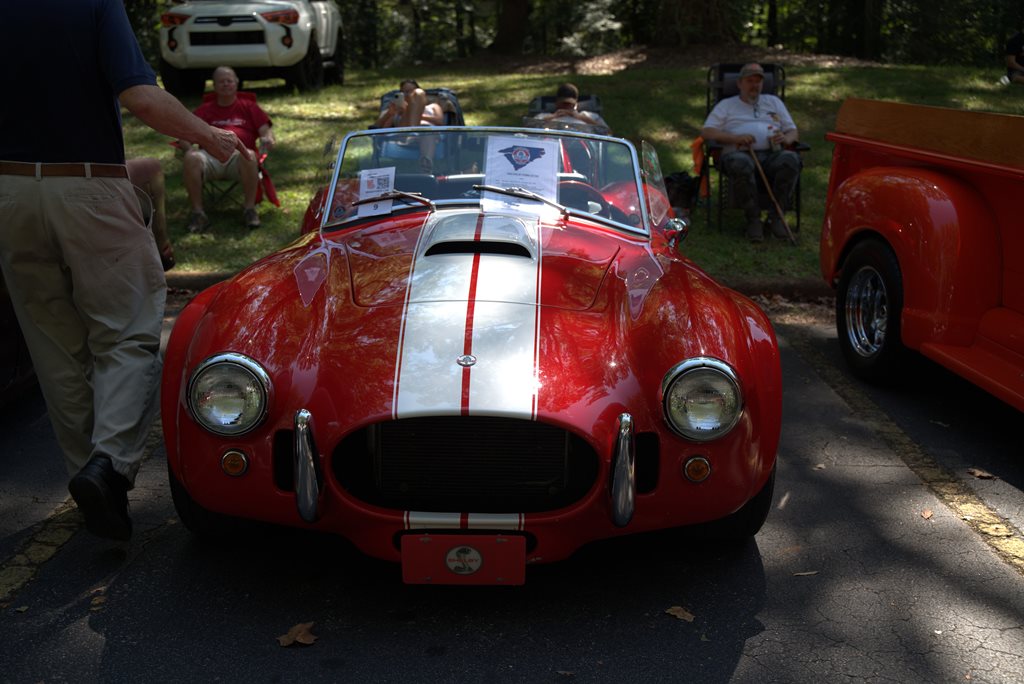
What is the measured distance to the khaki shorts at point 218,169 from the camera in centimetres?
932

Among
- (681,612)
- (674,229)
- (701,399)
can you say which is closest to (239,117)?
(674,229)

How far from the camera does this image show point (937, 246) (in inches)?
202

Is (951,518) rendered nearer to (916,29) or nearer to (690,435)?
(690,435)

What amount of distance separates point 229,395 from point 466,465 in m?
0.79

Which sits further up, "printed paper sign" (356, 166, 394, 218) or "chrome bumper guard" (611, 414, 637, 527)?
"printed paper sign" (356, 166, 394, 218)

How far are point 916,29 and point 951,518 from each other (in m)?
18.8

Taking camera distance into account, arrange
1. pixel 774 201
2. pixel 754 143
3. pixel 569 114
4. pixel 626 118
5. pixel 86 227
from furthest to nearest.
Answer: pixel 626 118 → pixel 569 114 → pixel 754 143 → pixel 774 201 → pixel 86 227

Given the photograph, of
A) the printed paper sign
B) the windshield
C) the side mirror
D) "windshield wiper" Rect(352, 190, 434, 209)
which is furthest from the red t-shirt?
the side mirror

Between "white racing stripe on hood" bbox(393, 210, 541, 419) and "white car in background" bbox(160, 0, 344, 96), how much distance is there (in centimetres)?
1043

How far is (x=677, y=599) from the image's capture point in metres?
3.57

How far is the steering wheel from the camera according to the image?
4875 millimetres

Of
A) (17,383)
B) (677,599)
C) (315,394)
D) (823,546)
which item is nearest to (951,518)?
(823,546)

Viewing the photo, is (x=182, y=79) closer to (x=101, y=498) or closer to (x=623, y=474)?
(x=101, y=498)

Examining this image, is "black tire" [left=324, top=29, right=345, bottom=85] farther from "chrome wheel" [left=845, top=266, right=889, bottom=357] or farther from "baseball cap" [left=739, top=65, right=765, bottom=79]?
"chrome wheel" [left=845, top=266, right=889, bottom=357]
